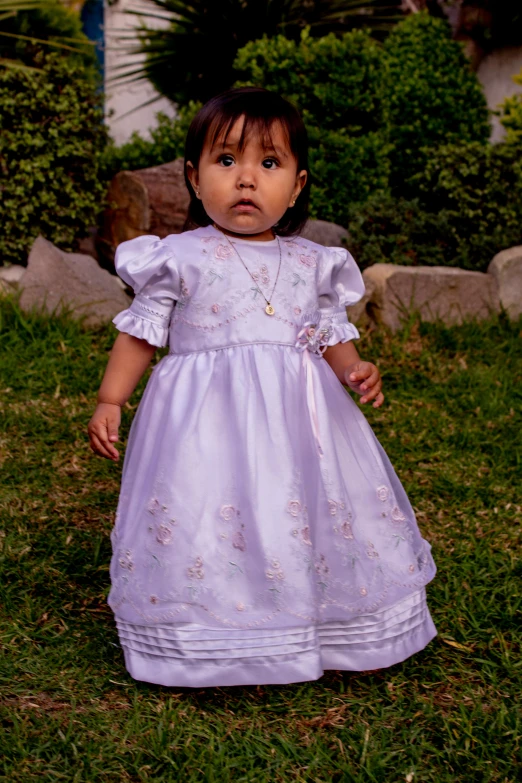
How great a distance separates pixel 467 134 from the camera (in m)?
5.83

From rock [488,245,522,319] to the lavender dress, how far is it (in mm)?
2702

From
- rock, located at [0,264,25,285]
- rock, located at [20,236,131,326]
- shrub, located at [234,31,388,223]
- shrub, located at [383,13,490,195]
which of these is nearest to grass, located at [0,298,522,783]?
rock, located at [20,236,131,326]

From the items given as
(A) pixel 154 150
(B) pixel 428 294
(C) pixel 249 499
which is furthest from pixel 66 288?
(C) pixel 249 499

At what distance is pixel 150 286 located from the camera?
7.27 ft

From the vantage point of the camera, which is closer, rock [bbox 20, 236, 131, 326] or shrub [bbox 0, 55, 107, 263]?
rock [bbox 20, 236, 131, 326]

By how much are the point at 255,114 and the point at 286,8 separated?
425 centimetres

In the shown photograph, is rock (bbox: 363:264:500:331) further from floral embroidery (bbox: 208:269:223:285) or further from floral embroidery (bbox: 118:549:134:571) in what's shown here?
floral embroidery (bbox: 118:549:134:571)

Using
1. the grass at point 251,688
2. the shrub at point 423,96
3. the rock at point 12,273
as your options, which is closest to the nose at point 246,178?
the grass at point 251,688

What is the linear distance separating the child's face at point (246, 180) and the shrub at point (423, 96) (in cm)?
362

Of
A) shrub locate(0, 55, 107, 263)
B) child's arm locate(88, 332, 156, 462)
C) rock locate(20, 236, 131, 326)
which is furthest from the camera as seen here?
shrub locate(0, 55, 107, 263)

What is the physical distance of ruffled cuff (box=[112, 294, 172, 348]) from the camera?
2211 mm

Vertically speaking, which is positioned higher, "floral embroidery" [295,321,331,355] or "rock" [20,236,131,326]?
"floral embroidery" [295,321,331,355]

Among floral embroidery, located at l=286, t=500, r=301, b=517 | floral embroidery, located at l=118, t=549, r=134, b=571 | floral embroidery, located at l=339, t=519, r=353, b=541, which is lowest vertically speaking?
floral embroidery, located at l=118, t=549, r=134, b=571

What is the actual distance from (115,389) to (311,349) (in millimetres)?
482
